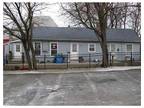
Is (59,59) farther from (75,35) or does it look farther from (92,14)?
(92,14)

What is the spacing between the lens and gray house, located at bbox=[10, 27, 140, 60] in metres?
25.6

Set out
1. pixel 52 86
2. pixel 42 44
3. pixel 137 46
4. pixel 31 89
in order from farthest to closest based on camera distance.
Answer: pixel 137 46
pixel 42 44
pixel 52 86
pixel 31 89

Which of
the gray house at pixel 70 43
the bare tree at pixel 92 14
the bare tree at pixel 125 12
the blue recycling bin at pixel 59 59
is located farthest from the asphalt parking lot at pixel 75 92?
the gray house at pixel 70 43

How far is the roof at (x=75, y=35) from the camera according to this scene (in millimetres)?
25984

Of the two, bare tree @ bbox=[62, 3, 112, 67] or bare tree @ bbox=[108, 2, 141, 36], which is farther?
bare tree @ bbox=[62, 3, 112, 67]

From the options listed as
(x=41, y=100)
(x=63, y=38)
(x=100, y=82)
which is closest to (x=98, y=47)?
(x=63, y=38)

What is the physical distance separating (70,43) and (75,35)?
1417mm

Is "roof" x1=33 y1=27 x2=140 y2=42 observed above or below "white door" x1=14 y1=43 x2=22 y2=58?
above

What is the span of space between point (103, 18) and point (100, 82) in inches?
322

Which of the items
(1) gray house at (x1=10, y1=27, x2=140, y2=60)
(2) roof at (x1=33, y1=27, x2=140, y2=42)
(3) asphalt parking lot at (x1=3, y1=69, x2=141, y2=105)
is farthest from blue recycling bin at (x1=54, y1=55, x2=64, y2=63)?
(3) asphalt parking lot at (x1=3, y1=69, x2=141, y2=105)

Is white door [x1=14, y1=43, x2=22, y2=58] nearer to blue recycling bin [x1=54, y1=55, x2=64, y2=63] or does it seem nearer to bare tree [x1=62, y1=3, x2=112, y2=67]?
blue recycling bin [x1=54, y1=55, x2=64, y2=63]

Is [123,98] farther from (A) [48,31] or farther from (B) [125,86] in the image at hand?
(A) [48,31]

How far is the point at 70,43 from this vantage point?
2594cm

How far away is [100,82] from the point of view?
37.4 feet
